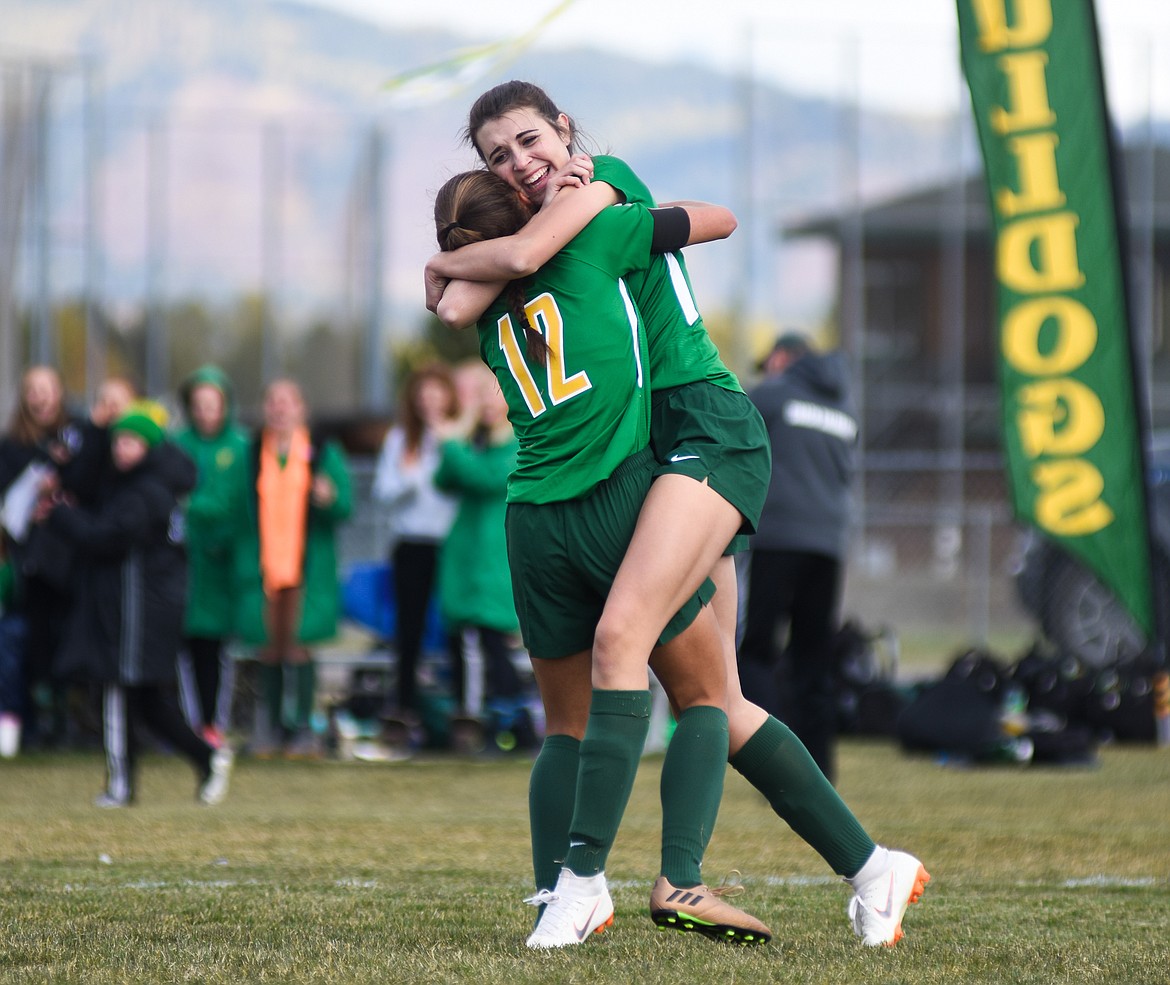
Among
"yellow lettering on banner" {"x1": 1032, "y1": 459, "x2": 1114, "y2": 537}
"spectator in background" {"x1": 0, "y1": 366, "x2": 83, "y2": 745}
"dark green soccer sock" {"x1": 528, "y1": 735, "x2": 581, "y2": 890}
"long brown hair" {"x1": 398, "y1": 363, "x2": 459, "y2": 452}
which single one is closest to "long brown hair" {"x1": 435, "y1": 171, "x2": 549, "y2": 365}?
"dark green soccer sock" {"x1": 528, "y1": 735, "x2": 581, "y2": 890}

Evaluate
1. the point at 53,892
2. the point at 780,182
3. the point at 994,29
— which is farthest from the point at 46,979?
the point at 780,182

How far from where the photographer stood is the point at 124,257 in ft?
88.6

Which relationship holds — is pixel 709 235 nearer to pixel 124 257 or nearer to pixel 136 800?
pixel 136 800

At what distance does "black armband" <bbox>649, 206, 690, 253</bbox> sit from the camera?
11.9ft

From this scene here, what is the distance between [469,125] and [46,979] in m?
1.91

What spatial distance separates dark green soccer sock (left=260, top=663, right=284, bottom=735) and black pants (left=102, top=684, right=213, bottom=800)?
70.3 inches

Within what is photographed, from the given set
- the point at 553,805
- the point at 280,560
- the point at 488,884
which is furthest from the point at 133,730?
the point at 553,805

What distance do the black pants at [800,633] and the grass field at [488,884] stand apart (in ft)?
1.20

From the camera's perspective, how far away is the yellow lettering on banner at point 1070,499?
29.9 ft

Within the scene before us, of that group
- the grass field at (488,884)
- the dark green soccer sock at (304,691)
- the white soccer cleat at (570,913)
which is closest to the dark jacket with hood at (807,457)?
the grass field at (488,884)

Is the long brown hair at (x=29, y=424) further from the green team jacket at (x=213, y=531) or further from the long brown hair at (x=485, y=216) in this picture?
the long brown hair at (x=485, y=216)

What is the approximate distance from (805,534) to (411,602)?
108 inches

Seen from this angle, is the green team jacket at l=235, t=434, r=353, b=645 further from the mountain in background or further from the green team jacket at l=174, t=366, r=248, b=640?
the mountain in background

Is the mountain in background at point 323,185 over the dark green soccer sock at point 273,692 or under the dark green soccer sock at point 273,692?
over
